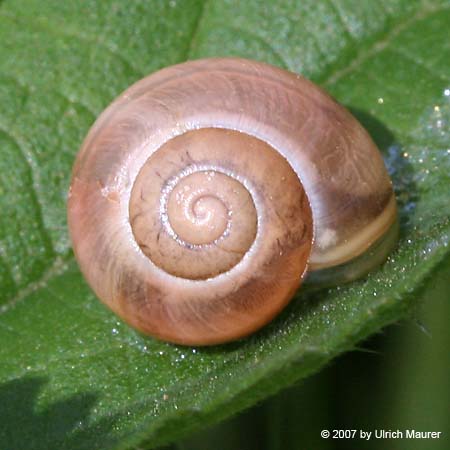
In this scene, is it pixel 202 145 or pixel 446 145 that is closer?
pixel 202 145

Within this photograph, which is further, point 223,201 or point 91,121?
point 91,121

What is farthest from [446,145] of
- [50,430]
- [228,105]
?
[50,430]

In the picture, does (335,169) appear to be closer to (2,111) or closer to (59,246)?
(59,246)
